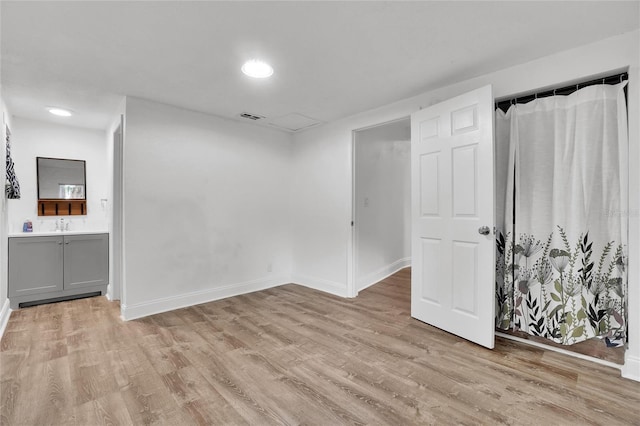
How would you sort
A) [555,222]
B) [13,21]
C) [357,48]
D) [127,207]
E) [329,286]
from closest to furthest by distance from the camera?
1. [13,21]
2. [357,48]
3. [555,222]
4. [127,207]
5. [329,286]

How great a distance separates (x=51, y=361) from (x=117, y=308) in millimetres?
1297

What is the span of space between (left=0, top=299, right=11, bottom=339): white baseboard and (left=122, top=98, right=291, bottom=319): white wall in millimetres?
1005

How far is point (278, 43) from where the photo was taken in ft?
7.00

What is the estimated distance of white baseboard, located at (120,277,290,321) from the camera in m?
3.15

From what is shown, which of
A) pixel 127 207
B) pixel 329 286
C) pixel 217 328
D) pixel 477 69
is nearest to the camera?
pixel 477 69

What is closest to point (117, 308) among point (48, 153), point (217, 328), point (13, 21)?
point (217, 328)

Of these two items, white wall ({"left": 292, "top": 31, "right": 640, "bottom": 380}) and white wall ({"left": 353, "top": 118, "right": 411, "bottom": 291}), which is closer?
white wall ({"left": 292, "top": 31, "right": 640, "bottom": 380})

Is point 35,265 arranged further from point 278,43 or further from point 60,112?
point 278,43

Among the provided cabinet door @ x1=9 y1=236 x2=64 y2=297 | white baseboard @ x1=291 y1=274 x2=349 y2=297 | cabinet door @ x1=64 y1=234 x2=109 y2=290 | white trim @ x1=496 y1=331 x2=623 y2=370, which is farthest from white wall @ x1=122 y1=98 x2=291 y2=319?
white trim @ x1=496 y1=331 x2=623 y2=370

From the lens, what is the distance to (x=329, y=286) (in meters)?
4.11

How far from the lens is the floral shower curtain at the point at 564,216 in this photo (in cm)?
215

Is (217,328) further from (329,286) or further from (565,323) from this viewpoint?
(565,323)

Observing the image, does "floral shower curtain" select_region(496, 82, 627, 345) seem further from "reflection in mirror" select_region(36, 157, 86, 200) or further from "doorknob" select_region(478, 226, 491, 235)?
"reflection in mirror" select_region(36, 157, 86, 200)

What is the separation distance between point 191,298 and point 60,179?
2657 millimetres
